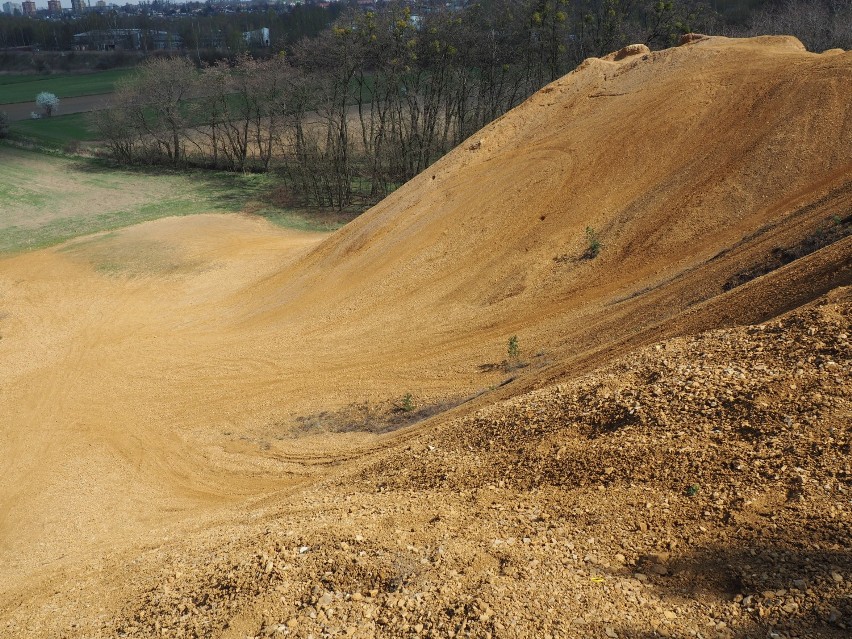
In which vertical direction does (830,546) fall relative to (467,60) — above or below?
below

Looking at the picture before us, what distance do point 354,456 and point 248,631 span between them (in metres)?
5.50

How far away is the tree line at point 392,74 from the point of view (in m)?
35.8

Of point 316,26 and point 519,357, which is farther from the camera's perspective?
point 316,26

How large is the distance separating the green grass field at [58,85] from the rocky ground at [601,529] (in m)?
71.3

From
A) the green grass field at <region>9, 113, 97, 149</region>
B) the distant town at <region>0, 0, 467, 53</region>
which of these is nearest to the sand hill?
the green grass field at <region>9, 113, 97, 149</region>

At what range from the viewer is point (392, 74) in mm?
36688

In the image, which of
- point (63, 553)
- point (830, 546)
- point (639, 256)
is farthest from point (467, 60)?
point (830, 546)

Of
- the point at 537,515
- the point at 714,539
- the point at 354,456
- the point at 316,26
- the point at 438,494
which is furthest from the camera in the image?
the point at 316,26

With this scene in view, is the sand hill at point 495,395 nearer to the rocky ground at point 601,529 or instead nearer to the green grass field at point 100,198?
the rocky ground at point 601,529

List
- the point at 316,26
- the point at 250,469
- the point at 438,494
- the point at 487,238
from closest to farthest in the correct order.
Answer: the point at 438,494 → the point at 250,469 → the point at 487,238 → the point at 316,26

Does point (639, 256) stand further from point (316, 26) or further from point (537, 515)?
point (316, 26)

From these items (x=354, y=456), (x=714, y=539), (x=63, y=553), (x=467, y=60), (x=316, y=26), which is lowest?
(x=63, y=553)

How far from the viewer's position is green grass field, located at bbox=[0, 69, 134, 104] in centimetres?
7003

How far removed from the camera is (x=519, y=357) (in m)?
13.1
